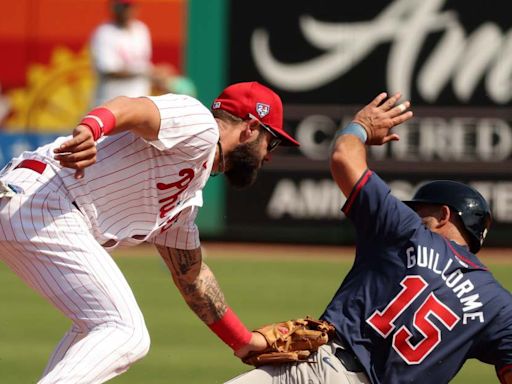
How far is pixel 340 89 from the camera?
13.2 m

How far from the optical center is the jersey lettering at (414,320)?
445cm

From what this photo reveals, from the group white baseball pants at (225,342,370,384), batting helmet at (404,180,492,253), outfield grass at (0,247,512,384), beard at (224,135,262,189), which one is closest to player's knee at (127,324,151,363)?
white baseball pants at (225,342,370,384)

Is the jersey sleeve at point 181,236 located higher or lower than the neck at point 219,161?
lower

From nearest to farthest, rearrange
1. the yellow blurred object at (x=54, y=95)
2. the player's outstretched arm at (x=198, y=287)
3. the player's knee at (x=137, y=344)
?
the player's knee at (x=137, y=344), the player's outstretched arm at (x=198, y=287), the yellow blurred object at (x=54, y=95)

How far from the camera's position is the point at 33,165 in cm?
459

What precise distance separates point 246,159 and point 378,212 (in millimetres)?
678

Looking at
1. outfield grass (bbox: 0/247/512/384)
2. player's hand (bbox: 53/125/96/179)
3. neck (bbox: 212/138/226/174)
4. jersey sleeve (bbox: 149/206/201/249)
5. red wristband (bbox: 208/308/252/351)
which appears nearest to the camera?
player's hand (bbox: 53/125/96/179)

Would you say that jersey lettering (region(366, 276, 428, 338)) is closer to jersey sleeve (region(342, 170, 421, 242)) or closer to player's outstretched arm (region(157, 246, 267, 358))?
jersey sleeve (region(342, 170, 421, 242))

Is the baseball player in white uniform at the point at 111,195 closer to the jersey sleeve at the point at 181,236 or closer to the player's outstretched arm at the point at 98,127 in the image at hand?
the player's outstretched arm at the point at 98,127

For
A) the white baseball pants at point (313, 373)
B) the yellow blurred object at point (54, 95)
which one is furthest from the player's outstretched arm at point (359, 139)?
the yellow blurred object at point (54, 95)

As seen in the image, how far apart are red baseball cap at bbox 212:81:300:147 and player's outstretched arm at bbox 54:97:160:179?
58 cm

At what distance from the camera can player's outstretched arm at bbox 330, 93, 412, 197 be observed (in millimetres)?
4484

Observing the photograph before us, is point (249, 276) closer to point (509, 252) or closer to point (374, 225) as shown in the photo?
point (509, 252)

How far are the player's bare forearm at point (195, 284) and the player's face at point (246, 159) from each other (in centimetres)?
49
